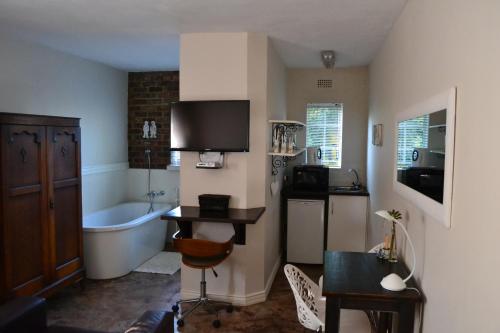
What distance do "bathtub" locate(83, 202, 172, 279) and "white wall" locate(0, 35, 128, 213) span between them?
17.6 inches

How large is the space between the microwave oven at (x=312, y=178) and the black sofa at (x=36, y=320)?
2744 millimetres

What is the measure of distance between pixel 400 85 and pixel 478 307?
1.82m

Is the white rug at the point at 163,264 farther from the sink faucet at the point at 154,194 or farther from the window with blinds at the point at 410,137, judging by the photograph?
the window with blinds at the point at 410,137

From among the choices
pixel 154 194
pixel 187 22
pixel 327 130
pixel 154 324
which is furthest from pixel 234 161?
pixel 154 194

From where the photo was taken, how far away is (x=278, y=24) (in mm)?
3020

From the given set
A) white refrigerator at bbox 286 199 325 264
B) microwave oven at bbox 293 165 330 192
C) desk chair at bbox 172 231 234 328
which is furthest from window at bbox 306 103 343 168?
desk chair at bbox 172 231 234 328

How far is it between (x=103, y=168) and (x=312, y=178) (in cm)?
270

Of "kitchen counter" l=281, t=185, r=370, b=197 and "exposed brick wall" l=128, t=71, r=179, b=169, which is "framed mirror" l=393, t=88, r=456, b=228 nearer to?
"kitchen counter" l=281, t=185, r=370, b=197

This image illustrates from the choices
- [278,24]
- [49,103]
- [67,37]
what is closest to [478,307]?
[278,24]

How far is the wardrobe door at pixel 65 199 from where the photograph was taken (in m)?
3.34

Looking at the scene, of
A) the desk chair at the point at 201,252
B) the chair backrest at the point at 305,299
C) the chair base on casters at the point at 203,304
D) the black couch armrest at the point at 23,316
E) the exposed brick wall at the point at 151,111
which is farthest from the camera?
the exposed brick wall at the point at 151,111

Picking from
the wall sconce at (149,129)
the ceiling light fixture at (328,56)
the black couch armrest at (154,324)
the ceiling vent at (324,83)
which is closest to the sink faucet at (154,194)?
the wall sconce at (149,129)

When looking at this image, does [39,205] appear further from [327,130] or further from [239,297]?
[327,130]

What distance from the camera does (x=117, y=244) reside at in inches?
159
